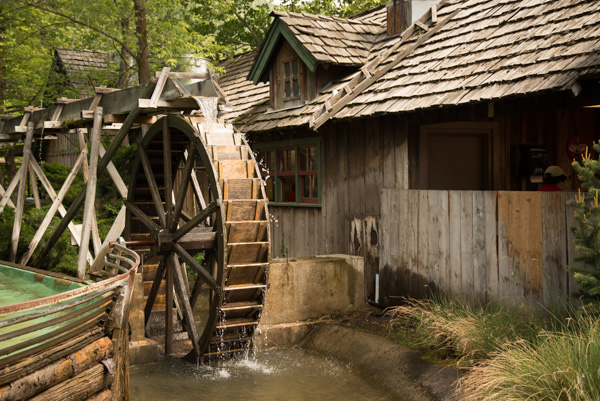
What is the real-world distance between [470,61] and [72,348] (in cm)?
662

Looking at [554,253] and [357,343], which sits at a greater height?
[554,253]

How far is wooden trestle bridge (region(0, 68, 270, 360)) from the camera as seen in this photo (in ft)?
27.9

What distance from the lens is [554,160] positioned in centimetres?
1113

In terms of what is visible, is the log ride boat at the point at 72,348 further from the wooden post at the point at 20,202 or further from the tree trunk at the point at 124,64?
the tree trunk at the point at 124,64

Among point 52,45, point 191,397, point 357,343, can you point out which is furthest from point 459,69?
point 52,45

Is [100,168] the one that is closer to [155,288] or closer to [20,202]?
[155,288]


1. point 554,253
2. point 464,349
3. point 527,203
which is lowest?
point 464,349

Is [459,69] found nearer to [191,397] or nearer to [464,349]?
[464,349]

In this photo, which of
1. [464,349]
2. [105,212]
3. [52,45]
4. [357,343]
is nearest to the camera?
[464,349]

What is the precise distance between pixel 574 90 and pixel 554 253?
173 cm

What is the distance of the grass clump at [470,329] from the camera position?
21.7 ft

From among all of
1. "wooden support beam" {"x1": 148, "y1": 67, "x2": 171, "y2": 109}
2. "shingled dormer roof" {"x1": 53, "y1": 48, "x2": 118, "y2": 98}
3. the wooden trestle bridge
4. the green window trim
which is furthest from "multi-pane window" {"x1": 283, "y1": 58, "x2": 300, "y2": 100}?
"shingled dormer roof" {"x1": 53, "y1": 48, "x2": 118, "y2": 98}

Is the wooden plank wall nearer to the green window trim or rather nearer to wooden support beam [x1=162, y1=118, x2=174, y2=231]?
the green window trim

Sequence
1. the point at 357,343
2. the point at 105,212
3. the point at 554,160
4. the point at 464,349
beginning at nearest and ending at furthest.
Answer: the point at 464,349, the point at 357,343, the point at 554,160, the point at 105,212
